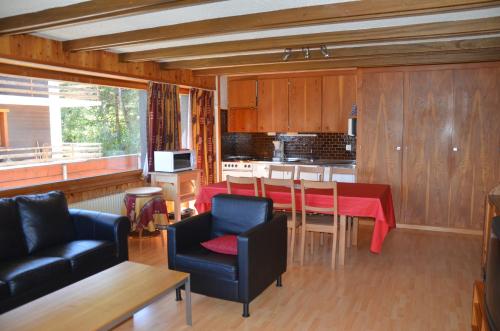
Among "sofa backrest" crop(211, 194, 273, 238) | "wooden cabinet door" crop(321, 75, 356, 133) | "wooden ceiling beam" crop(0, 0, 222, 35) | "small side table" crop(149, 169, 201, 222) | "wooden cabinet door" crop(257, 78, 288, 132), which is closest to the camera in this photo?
"wooden ceiling beam" crop(0, 0, 222, 35)

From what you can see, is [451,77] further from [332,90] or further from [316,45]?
[316,45]

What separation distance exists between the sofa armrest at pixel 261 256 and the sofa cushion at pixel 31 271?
53.7 inches

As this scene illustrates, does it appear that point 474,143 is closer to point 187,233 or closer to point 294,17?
point 294,17

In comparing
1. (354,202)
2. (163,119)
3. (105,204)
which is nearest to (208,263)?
(354,202)

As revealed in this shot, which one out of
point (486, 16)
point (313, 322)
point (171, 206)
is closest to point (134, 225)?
point (171, 206)

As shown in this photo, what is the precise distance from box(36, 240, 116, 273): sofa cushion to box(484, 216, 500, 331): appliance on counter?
9.15 ft

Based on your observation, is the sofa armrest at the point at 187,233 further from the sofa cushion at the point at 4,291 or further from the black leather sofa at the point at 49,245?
the sofa cushion at the point at 4,291

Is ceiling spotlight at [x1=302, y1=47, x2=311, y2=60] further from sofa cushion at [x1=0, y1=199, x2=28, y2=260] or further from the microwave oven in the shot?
sofa cushion at [x1=0, y1=199, x2=28, y2=260]

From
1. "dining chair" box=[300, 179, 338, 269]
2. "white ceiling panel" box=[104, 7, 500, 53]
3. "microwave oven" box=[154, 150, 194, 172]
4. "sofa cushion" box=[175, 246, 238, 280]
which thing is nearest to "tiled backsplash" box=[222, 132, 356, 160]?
"microwave oven" box=[154, 150, 194, 172]

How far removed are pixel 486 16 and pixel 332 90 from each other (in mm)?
3228

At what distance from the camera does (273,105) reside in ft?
22.9

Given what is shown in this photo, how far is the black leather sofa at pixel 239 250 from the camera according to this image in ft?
9.94

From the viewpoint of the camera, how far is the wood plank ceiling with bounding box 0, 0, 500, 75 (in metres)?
2.85

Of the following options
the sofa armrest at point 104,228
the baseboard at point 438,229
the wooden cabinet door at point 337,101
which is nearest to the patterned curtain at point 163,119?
the sofa armrest at point 104,228
